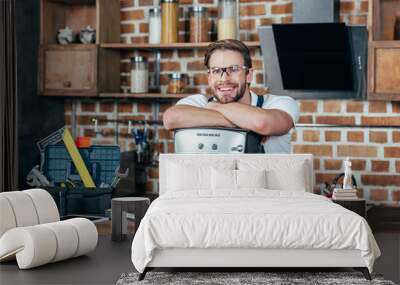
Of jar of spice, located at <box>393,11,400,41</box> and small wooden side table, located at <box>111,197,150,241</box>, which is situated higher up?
jar of spice, located at <box>393,11,400,41</box>

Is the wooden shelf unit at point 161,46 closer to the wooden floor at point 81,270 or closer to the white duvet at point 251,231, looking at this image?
the wooden floor at point 81,270

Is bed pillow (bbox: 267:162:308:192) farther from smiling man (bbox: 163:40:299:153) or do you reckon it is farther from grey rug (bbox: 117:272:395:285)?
grey rug (bbox: 117:272:395:285)

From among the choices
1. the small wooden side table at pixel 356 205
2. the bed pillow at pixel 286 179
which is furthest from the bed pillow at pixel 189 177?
the small wooden side table at pixel 356 205

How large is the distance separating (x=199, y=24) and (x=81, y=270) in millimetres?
2630

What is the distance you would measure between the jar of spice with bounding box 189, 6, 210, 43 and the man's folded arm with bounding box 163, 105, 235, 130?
91 cm

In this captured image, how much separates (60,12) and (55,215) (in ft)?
7.61

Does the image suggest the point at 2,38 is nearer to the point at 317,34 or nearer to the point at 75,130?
the point at 75,130

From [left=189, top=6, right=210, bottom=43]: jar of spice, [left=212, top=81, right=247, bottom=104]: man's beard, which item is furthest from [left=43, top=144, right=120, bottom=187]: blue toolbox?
[left=212, top=81, right=247, bottom=104]: man's beard

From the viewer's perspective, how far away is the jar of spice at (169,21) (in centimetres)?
666

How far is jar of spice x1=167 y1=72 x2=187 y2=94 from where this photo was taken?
675 centimetres

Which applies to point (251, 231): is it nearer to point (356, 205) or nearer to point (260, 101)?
point (356, 205)

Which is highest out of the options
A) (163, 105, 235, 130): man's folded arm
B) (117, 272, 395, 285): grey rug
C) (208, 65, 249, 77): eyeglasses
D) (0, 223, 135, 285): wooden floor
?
(208, 65, 249, 77): eyeglasses

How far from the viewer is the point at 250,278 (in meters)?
4.46

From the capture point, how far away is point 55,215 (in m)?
5.43
